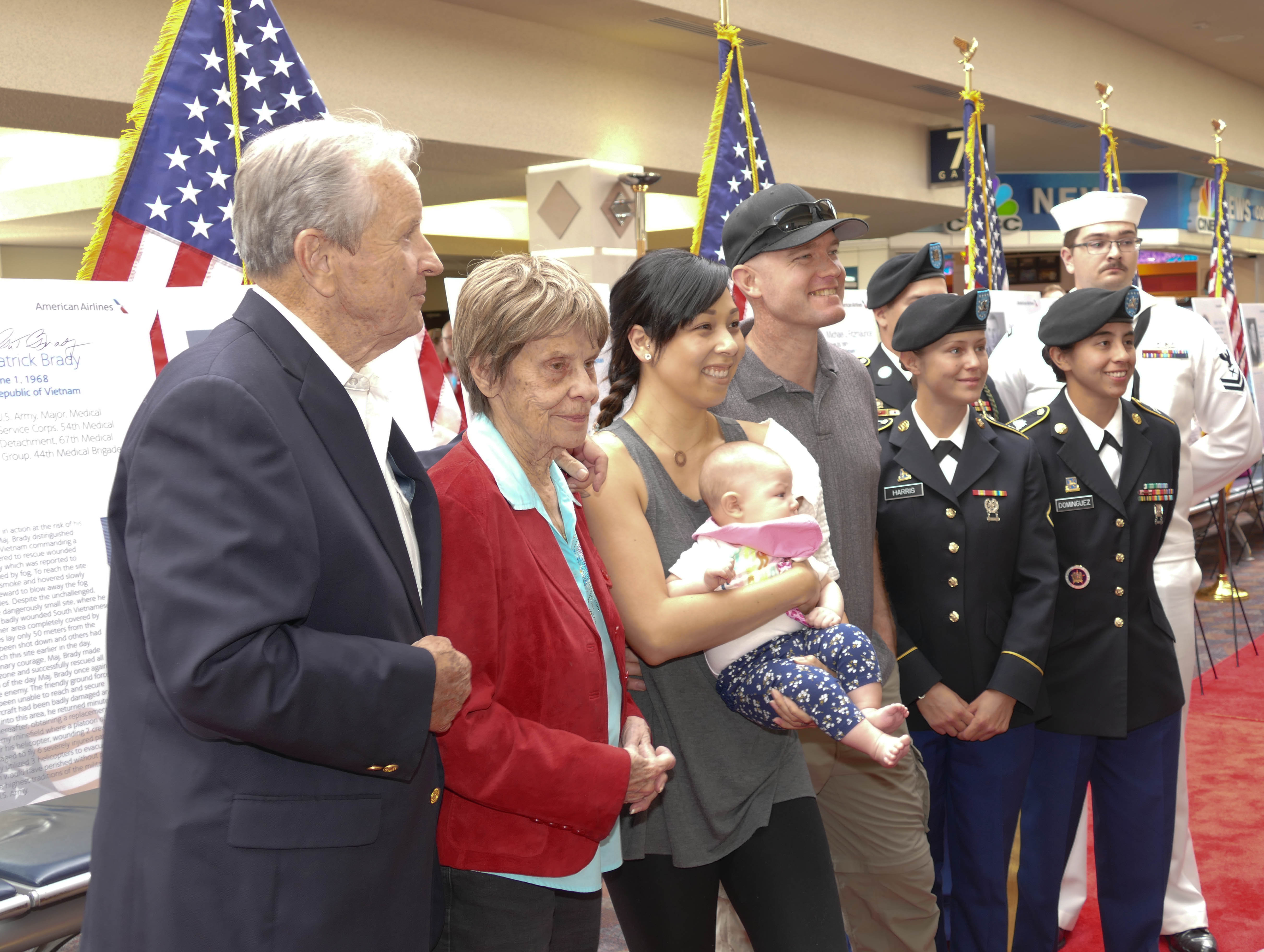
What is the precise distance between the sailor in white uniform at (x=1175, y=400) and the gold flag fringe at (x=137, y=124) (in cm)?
247

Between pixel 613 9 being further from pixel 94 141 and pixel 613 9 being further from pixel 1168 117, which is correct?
pixel 1168 117

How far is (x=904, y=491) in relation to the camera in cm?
253

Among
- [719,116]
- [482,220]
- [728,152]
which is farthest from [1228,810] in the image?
[482,220]

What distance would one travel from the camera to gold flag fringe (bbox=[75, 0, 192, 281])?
8.64 feet

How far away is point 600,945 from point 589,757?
2.01 metres

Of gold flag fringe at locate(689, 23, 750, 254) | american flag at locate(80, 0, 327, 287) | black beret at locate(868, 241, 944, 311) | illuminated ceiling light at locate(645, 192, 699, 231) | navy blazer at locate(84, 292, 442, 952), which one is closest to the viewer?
navy blazer at locate(84, 292, 442, 952)

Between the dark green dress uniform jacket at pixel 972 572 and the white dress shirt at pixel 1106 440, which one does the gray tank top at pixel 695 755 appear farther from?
the white dress shirt at pixel 1106 440

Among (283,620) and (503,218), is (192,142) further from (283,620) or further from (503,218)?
(503,218)

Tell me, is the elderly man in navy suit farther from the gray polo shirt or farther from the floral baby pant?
the gray polo shirt

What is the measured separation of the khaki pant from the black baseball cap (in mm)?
961

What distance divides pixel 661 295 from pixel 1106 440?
1.34m

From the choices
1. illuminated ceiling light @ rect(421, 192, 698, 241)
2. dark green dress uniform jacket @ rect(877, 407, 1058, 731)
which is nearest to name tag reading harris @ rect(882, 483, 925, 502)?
dark green dress uniform jacket @ rect(877, 407, 1058, 731)

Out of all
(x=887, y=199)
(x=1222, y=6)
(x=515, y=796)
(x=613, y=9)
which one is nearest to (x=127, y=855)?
(x=515, y=796)
